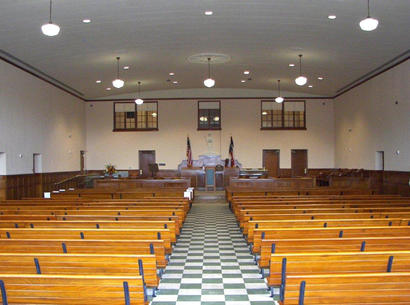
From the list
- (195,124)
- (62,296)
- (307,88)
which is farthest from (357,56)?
(62,296)

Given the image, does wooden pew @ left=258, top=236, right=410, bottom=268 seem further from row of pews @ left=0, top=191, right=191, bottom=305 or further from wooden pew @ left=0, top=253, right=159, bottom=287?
wooden pew @ left=0, top=253, right=159, bottom=287

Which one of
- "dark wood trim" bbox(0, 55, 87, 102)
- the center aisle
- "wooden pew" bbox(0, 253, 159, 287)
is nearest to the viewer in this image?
"wooden pew" bbox(0, 253, 159, 287)

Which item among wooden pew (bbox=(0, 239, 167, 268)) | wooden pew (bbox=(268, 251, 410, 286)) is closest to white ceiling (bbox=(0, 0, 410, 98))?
wooden pew (bbox=(0, 239, 167, 268))

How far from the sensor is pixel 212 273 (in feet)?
19.2

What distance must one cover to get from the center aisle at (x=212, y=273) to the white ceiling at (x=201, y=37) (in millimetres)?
5422

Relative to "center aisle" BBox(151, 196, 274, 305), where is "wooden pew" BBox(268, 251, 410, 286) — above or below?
above

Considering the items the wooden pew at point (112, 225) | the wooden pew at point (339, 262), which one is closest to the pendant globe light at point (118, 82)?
the wooden pew at point (112, 225)

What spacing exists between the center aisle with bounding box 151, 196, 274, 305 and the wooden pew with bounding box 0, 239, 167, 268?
70 cm

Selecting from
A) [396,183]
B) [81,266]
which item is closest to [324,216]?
[81,266]

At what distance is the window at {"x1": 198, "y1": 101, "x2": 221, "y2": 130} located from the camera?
2364 centimetres

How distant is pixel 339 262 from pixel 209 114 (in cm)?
2048

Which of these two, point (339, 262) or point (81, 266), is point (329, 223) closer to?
point (339, 262)

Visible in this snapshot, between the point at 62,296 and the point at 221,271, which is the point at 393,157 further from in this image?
the point at 62,296

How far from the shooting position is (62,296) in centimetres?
276
